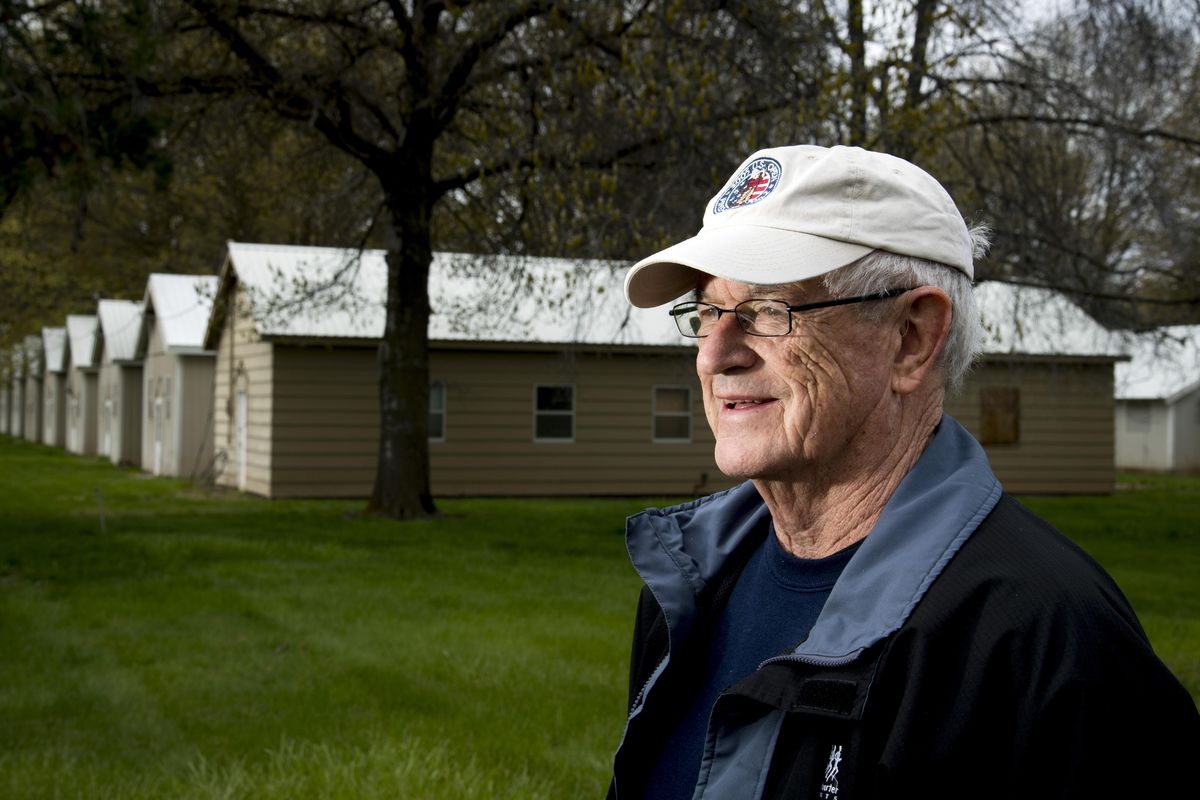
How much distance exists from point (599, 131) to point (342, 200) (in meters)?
7.63

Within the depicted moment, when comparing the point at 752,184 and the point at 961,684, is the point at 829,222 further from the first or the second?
the point at 961,684

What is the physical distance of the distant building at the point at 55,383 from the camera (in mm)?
53062

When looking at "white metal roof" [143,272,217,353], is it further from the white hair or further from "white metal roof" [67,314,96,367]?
the white hair

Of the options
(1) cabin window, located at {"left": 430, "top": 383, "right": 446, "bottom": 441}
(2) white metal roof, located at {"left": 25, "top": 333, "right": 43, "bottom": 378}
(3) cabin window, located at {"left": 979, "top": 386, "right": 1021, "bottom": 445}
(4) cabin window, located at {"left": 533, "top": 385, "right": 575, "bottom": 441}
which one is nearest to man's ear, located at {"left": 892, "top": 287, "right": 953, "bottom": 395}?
(1) cabin window, located at {"left": 430, "top": 383, "right": 446, "bottom": 441}

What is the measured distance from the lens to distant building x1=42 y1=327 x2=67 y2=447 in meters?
53.1

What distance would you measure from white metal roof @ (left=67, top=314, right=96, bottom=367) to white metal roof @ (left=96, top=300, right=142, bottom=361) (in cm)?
423

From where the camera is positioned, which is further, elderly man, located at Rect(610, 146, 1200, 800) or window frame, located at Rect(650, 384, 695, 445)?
window frame, located at Rect(650, 384, 695, 445)

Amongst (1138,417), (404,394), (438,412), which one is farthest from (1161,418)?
(404,394)

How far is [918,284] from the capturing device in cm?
229

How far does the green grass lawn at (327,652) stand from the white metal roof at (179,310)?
10921mm

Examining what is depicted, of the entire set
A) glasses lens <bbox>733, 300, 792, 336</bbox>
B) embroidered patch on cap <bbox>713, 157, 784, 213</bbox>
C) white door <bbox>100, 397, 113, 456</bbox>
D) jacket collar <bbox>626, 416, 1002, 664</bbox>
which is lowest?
white door <bbox>100, 397, 113, 456</bbox>

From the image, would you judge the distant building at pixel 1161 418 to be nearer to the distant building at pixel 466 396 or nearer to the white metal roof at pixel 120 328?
the distant building at pixel 466 396

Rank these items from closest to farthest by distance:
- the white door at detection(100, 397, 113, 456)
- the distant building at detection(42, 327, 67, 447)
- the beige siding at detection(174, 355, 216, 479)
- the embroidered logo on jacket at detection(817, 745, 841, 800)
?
the embroidered logo on jacket at detection(817, 745, 841, 800)
the beige siding at detection(174, 355, 216, 479)
the white door at detection(100, 397, 113, 456)
the distant building at detection(42, 327, 67, 447)

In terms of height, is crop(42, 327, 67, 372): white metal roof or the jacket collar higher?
crop(42, 327, 67, 372): white metal roof
